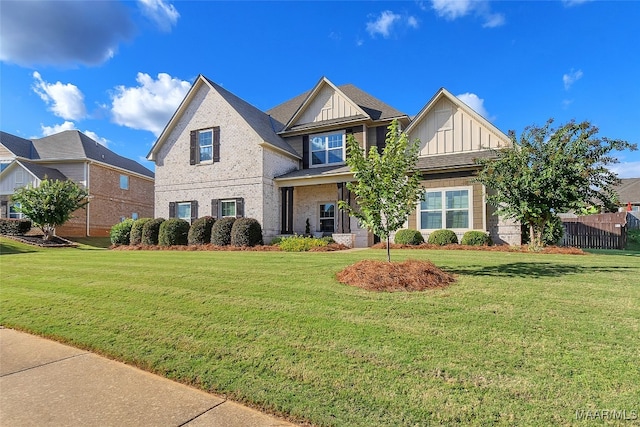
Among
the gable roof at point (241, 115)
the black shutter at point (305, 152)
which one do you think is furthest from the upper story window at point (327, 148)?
the gable roof at point (241, 115)

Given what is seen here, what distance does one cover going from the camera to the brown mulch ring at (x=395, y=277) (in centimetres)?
577

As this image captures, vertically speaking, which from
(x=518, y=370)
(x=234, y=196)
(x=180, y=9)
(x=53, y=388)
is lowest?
(x=53, y=388)

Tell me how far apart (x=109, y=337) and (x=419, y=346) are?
3969 millimetres

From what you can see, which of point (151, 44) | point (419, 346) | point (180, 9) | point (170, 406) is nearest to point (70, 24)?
point (180, 9)

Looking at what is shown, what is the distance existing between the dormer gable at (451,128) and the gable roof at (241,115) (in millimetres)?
7190

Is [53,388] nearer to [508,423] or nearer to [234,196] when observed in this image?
[508,423]

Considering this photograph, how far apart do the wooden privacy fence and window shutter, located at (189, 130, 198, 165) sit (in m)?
19.6

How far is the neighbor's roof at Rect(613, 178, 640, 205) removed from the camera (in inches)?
1480

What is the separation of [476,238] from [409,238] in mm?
2631

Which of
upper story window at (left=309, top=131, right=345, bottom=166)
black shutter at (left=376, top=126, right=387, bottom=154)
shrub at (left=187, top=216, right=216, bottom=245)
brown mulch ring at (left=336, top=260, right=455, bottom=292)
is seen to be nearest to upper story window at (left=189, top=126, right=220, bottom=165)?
shrub at (left=187, top=216, right=216, bottom=245)

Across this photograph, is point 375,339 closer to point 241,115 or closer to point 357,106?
point 357,106

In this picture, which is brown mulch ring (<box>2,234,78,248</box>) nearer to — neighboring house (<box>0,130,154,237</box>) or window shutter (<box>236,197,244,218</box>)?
neighboring house (<box>0,130,154,237</box>)

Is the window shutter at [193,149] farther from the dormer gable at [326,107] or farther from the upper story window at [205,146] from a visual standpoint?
the dormer gable at [326,107]

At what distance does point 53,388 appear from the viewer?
337cm
